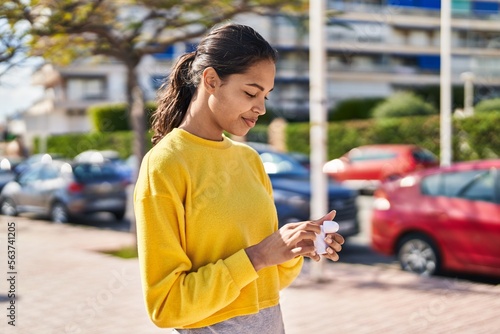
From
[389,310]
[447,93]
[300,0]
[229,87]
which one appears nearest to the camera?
[229,87]

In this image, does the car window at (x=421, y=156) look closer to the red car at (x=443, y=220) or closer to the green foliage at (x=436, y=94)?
the red car at (x=443, y=220)

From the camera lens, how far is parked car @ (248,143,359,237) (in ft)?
32.1

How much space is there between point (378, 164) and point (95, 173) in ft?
31.8

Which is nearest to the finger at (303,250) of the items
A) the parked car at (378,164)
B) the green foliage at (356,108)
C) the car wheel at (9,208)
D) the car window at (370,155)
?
the car wheel at (9,208)

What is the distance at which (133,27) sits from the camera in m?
8.38

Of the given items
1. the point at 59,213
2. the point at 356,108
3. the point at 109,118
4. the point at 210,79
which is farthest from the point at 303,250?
the point at 356,108

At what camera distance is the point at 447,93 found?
52.4 feet

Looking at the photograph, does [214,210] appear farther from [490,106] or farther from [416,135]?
[490,106]

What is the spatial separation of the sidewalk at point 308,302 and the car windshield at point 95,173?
5.93m

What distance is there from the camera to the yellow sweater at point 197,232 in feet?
5.59

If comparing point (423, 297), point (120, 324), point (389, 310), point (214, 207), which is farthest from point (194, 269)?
point (423, 297)

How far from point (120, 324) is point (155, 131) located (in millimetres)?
3827

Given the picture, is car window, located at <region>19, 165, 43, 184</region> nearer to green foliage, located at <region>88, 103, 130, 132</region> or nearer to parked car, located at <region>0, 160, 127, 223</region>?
parked car, located at <region>0, 160, 127, 223</region>

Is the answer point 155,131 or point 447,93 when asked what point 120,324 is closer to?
point 155,131
